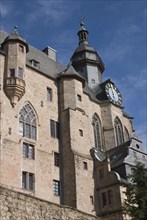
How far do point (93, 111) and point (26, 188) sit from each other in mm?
12665

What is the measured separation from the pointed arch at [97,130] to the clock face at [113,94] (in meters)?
3.03

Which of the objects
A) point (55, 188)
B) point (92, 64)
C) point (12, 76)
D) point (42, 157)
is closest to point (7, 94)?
point (12, 76)

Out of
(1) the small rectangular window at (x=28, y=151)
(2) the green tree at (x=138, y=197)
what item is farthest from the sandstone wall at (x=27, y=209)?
(1) the small rectangular window at (x=28, y=151)

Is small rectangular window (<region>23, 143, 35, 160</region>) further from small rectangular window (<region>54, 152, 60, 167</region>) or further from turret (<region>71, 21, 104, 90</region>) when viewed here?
turret (<region>71, 21, 104, 90</region>)

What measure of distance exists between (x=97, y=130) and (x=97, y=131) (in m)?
0.10

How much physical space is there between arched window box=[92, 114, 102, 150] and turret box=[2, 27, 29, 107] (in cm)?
979

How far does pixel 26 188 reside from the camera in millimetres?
24734

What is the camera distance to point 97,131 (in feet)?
114

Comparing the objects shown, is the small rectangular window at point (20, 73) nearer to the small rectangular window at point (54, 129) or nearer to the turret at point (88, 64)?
the small rectangular window at point (54, 129)

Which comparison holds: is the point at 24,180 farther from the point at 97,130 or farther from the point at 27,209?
the point at 97,130

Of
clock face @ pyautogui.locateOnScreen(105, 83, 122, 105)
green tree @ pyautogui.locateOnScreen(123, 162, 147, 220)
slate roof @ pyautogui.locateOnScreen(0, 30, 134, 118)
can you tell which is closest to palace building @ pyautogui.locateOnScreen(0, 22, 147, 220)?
slate roof @ pyautogui.locateOnScreen(0, 30, 134, 118)

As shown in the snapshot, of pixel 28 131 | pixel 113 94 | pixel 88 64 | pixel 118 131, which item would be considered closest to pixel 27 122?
pixel 28 131

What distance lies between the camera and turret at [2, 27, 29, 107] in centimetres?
2653

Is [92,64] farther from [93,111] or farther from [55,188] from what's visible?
[55,188]
